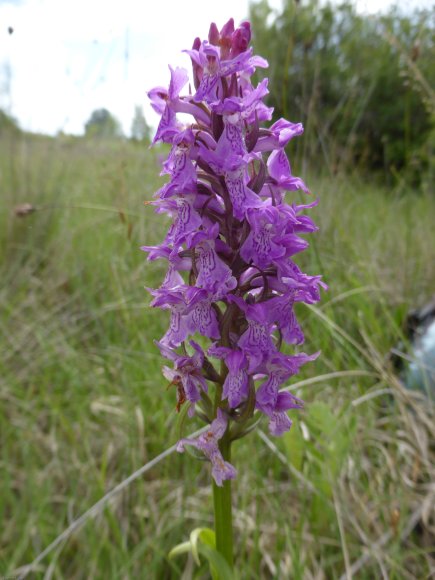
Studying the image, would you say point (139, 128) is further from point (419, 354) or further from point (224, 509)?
point (224, 509)

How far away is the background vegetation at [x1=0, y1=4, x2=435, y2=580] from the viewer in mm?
1632

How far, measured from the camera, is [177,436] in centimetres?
138

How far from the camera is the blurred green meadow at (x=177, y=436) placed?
5.35ft

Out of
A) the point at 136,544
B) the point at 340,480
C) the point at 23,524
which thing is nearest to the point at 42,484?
the point at 23,524

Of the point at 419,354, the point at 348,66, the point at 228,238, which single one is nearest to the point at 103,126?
the point at 348,66

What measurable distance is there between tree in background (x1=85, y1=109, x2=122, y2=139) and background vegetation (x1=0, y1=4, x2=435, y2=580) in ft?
3.36

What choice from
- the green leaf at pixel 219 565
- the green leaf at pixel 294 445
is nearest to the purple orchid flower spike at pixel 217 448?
the green leaf at pixel 219 565

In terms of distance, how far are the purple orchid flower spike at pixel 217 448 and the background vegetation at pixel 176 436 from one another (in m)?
0.44

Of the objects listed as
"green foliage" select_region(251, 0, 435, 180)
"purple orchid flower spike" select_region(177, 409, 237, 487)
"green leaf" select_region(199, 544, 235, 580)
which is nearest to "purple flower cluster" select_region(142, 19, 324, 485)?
"purple orchid flower spike" select_region(177, 409, 237, 487)

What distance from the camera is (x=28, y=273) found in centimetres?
322

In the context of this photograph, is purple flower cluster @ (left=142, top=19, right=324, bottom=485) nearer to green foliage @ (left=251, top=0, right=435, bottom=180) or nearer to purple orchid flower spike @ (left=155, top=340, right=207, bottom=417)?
purple orchid flower spike @ (left=155, top=340, right=207, bottom=417)

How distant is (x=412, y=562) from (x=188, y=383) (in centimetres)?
112

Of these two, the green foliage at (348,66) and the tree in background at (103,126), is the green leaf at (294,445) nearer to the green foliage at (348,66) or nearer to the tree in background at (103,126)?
the green foliage at (348,66)

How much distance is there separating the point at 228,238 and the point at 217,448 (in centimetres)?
40
